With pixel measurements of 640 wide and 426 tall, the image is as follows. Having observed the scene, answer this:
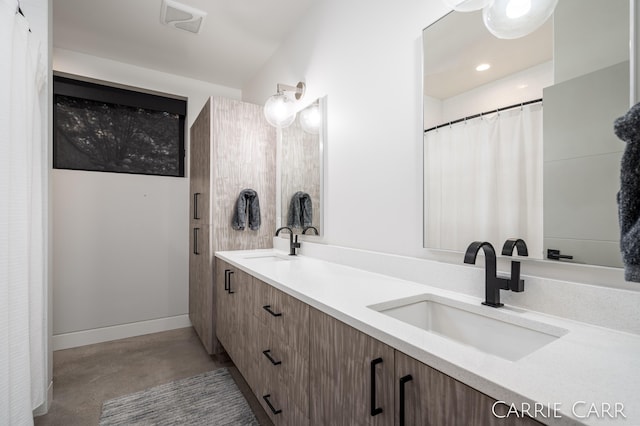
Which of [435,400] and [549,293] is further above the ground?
[549,293]

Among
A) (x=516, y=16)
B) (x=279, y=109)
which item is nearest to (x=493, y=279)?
(x=516, y=16)

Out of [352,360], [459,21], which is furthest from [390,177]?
[352,360]

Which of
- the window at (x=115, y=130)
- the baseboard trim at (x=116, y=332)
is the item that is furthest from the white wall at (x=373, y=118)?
the baseboard trim at (x=116, y=332)

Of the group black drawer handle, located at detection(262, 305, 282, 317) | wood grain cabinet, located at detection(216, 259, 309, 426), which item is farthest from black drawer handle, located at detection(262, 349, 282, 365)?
black drawer handle, located at detection(262, 305, 282, 317)

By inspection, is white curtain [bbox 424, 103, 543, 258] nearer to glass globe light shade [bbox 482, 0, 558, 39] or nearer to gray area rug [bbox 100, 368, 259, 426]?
glass globe light shade [bbox 482, 0, 558, 39]

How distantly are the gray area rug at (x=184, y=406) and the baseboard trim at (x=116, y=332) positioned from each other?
3.91 ft

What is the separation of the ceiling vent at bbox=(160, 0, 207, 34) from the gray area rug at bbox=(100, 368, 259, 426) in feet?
8.84

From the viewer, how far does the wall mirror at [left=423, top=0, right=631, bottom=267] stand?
2.79 ft

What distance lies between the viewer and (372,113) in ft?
5.39

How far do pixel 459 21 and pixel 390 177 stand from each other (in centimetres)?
71

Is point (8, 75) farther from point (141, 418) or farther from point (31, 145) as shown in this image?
point (141, 418)

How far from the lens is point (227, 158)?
244 cm

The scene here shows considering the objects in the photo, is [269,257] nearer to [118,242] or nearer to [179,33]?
[118,242]

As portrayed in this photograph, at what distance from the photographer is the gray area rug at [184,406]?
1.72 m
